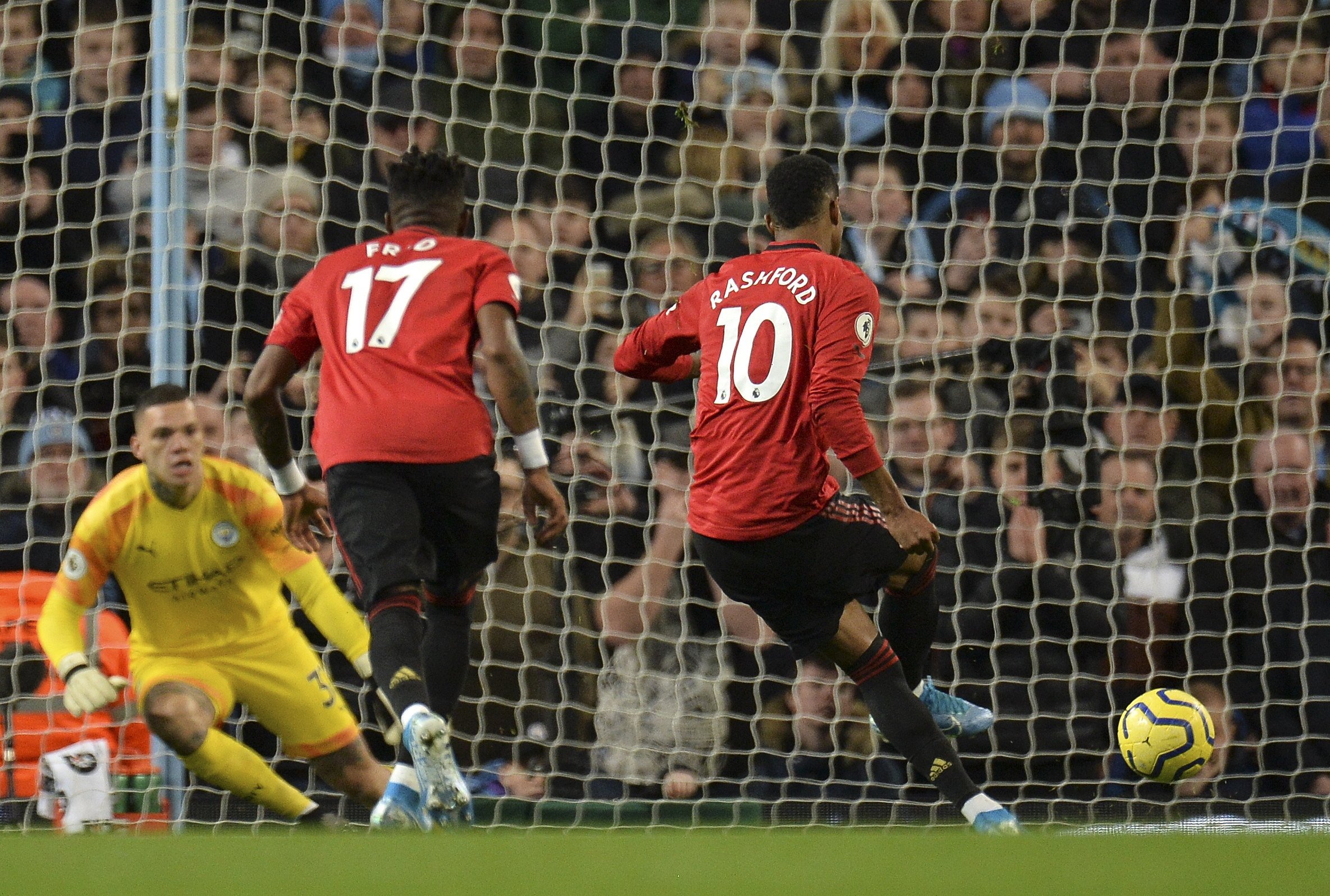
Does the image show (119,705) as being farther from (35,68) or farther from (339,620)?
(35,68)

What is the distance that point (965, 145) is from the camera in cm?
624

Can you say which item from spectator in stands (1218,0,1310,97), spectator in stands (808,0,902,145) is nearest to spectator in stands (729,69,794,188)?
spectator in stands (808,0,902,145)

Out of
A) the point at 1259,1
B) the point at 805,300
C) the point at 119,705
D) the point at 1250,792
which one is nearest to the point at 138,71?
the point at 119,705

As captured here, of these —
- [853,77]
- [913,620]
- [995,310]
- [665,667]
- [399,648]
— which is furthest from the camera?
[853,77]

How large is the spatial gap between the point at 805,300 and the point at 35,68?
3.82 m

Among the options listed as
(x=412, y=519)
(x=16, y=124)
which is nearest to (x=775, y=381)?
(x=412, y=519)

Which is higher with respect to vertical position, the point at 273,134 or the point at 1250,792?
the point at 273,134

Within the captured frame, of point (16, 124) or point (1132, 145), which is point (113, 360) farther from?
point (1132, 145)

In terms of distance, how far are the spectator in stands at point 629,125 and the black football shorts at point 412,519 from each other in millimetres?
2822

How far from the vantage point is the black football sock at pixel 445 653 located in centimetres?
373

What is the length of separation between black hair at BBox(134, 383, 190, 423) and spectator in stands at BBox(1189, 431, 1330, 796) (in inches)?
142

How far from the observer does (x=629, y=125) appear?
6.43 meters

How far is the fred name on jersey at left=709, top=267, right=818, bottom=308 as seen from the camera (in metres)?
3.72

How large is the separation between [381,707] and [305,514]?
1.77 metres
